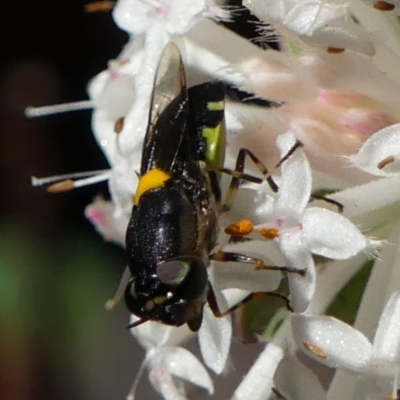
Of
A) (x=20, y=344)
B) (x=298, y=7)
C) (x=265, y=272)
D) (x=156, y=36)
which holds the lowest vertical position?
(x=20, y=344)

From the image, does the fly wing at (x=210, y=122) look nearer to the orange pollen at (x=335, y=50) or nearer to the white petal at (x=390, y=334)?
the orange pollen at (x=335, y=50)

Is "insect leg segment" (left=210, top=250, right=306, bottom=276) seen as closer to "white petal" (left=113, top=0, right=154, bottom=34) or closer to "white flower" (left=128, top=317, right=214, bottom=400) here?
"white flower" (left=128, top=317, right=214, bottom=400)

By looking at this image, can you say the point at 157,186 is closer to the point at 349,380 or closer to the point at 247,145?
the point at 247,145

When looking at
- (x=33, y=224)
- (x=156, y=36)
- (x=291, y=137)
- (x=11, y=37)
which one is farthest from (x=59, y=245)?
(x=291, y=137)

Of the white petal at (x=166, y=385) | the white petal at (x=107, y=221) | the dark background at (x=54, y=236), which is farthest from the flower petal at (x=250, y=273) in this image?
the dark background at (x=54, y=236)

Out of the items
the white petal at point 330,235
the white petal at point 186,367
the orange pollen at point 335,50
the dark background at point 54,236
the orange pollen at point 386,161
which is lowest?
the dark background at point 54,236

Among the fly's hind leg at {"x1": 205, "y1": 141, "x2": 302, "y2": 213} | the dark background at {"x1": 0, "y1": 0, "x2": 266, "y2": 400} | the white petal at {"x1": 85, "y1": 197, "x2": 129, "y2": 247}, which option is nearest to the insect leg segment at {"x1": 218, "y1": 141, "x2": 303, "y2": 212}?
the fly's hind leg at {"x1": 205, "y1": 141, "x2": 302, "y2": 213}
